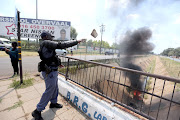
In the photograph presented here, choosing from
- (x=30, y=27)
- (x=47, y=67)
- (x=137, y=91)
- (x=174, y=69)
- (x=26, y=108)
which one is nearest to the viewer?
(x=47, y=67)

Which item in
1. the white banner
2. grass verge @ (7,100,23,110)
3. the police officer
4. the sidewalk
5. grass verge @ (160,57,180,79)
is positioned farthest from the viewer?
the white banner

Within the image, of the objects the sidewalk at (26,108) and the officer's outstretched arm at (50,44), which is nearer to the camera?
the officer's outstretched arm at (50,44)

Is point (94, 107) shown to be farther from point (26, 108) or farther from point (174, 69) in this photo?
point (174, 69)

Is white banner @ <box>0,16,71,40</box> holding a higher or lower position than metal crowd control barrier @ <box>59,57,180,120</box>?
higher

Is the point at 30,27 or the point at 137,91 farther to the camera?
the point at 30,27

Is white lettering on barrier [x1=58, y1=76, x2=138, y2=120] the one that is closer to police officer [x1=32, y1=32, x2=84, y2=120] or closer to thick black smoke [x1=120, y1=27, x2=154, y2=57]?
police officer [x1=32, y1=32, x2=84, y2=120]

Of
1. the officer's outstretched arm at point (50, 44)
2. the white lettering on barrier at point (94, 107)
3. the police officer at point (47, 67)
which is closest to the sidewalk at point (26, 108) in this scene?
the white lettering on barrier at point (94, 107)

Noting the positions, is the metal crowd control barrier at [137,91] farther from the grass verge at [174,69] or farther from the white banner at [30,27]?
the white banner at [30,27]

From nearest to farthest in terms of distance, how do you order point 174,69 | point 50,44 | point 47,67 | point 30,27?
point 50,44, point 47,67, point 174,69, point 30,27

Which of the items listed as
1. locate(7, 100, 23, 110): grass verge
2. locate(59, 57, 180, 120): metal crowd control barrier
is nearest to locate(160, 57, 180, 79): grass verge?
locate(59, 57, 180, 120): metal crowd control barrier

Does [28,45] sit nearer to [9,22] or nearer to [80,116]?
[9,22]

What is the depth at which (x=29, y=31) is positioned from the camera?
18188 mm

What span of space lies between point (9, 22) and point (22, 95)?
74.5ft

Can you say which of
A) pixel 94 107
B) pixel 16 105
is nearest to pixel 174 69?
pixel 94 107
